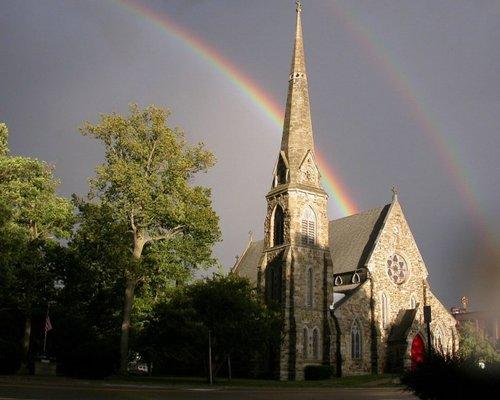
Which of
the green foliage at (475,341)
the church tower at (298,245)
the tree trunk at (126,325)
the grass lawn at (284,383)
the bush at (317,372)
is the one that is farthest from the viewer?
the green foliage at (475,341)

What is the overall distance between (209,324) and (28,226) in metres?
17.4

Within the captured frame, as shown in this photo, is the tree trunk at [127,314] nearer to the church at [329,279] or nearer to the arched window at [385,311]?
the church at [329,279]

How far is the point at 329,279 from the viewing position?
5097cm

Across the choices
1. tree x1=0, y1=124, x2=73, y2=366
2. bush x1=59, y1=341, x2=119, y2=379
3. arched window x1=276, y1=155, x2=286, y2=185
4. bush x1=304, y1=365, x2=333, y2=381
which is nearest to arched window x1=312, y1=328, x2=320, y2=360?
bush x1=304, y1=365, x2=333, y2=381

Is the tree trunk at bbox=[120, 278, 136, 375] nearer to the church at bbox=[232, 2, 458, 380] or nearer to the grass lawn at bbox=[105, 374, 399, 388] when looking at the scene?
the grass lawn at bbox=[105, 374, 399, 388]

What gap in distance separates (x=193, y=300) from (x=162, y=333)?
2.85 metres

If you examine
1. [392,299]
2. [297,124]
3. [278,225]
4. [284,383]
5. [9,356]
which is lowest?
A: [284,383]

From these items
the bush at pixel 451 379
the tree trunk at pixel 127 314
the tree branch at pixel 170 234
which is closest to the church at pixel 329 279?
the tree branch at pixel 170 234

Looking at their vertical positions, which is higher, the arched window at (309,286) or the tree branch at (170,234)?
the tree branch at (170,234)

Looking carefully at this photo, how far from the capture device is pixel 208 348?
36.8m

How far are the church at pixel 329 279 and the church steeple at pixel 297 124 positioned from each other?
0.31 feet

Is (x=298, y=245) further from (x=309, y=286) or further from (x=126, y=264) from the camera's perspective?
(x=126, y=264)

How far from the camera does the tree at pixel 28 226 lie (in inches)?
1518

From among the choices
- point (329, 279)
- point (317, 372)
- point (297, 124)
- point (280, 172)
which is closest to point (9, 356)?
point (317, 372)
